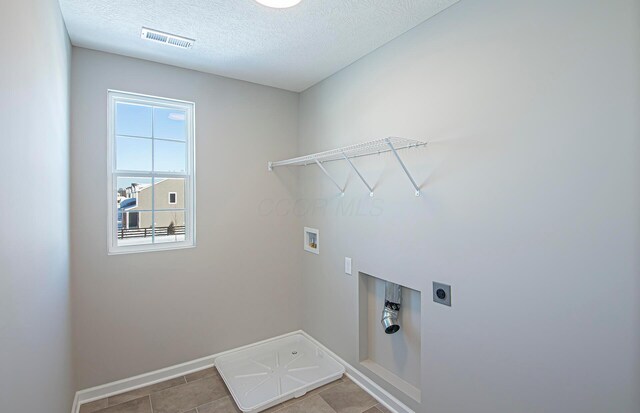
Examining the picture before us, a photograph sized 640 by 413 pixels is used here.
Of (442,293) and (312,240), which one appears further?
(312,240)

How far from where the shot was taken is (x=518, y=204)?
1.56 m

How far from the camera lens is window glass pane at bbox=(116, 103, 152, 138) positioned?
2588 mm

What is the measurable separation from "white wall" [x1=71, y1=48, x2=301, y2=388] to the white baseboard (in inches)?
2.1

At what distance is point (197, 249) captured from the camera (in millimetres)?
2844

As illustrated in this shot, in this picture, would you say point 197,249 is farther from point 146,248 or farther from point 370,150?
point 370,150

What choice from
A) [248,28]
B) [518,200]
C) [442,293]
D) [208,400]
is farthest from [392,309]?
[248,28]

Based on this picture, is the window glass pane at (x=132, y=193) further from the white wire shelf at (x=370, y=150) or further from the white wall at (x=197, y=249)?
the white wire shelf at (x=370, y=150)

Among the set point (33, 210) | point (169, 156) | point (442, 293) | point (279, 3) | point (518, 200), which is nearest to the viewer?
point (33, 210)

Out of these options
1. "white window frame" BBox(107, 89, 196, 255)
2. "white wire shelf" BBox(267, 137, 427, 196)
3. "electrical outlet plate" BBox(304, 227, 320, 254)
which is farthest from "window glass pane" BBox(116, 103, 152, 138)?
"electrical outlet plate" BBox(304, 227, 320, 254)

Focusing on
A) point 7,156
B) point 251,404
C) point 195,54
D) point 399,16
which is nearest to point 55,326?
point 7,156

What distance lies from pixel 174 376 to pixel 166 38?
271 centimetres

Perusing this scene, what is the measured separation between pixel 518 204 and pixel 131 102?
114 inches

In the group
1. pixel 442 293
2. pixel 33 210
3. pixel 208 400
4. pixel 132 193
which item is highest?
pixel 132 193

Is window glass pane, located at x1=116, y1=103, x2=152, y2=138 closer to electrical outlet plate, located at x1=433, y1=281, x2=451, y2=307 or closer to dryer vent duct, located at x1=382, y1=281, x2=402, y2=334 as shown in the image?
dryer vent duct, located at x1=382, y1=281, x2=402, y2=334
